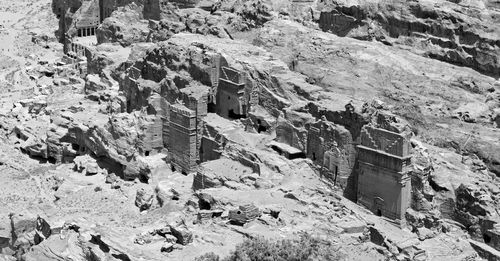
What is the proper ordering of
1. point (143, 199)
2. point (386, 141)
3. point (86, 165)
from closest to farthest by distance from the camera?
point (386, 141)
point (143, 199)
point (86, 165)

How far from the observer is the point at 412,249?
41.2 m

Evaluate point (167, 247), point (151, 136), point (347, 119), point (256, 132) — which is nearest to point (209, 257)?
point (167, 247)

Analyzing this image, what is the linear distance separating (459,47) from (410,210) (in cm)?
1658

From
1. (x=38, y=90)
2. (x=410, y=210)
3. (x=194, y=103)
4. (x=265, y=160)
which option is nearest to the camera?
(x=410, y=210)

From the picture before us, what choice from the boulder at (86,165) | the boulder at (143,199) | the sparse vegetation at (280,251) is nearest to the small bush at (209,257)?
the sparse vegetation at (280,251)

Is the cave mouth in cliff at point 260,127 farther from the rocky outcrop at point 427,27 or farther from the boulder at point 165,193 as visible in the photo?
the rocky outcrop at point 427,27

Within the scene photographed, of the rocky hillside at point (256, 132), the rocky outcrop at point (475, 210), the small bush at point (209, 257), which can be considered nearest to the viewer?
the small bush at point (209, 257)

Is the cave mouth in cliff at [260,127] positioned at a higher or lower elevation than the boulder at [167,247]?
higher

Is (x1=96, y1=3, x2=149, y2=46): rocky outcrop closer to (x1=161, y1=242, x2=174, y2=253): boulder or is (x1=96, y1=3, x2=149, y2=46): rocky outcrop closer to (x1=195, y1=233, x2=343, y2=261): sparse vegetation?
(x1=161, y1=242, x2=174, y2=253): boulder

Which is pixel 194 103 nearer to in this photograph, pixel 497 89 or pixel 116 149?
pixel 116 149

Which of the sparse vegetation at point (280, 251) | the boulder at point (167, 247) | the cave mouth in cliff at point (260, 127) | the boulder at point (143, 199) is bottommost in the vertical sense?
the boulder at point (143, 199)

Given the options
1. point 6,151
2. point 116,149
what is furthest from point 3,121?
point 116,149

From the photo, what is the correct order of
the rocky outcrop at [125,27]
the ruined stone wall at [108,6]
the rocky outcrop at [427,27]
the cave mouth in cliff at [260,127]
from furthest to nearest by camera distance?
the ruined stone wall at [108,6] → the rocky outcrop at [125,27] → the rocky outcrop at [427,27] → the cave mouth in cliff at [260,127]

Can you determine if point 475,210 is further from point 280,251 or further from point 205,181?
point 205,181
